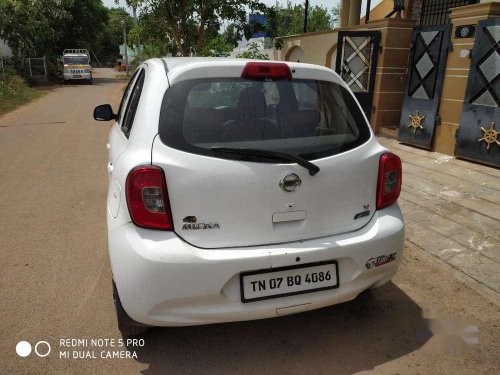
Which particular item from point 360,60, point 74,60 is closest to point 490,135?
point 360,60

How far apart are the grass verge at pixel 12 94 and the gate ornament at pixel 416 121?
13.0 m

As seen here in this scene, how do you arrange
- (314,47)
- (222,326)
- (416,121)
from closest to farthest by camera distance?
(222,326)
(416,121)
(314,47)

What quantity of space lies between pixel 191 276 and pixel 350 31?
772 cm

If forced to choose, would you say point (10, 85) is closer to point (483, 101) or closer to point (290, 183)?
point (483, 101)

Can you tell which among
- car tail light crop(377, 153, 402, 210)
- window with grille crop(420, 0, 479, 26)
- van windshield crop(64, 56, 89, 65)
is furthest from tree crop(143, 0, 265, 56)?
van windshield crop(64, 56, 89, 65)

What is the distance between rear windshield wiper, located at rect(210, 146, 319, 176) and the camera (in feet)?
7.48

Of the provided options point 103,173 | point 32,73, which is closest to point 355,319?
point 103,173

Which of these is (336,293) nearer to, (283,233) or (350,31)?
(283,233)

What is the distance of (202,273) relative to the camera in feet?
7.16

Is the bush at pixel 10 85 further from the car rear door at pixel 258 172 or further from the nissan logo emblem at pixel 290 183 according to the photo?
the nissan logo emblem at pixel 290 183

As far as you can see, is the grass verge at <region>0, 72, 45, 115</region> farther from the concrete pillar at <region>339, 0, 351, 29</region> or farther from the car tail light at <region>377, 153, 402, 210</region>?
the car tail light at <region>377, 153, 402, 210</region>

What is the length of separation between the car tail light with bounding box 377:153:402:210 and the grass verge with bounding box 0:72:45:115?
14826mm

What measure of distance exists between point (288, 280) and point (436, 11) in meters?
10.6

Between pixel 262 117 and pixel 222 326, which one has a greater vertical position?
pixel 262 117
